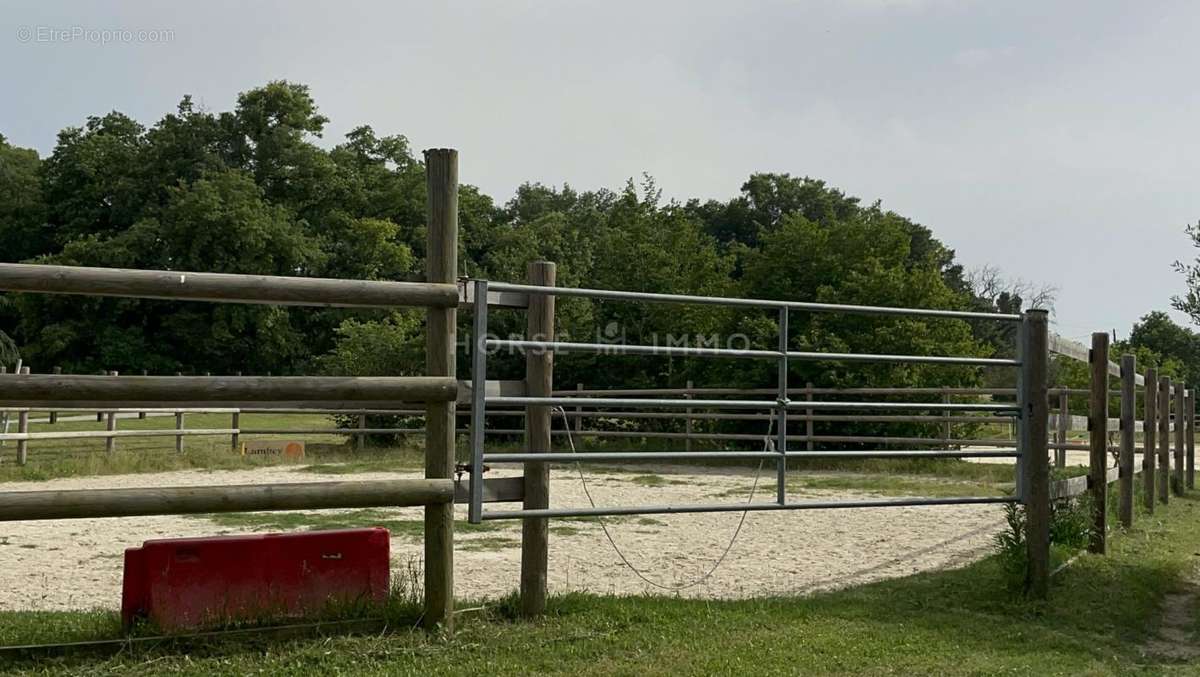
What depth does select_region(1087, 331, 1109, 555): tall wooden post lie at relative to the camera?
7348 millimetres

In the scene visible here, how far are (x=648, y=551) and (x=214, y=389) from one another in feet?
14.3

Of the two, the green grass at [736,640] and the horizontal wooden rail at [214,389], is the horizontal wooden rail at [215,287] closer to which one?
the horizontal wooden rail at [214,389]

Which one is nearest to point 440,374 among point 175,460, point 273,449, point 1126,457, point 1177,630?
point 1177,630

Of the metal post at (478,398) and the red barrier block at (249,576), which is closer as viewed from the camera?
the red barrier block at (249,576)

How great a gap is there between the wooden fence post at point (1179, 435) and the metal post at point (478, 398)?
1059 cm

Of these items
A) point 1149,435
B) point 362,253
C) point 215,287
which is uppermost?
point 362,253

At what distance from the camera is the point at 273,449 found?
17.6 meters

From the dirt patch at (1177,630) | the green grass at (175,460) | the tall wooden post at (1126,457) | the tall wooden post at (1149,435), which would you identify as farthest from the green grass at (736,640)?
the green grass at (175,460)

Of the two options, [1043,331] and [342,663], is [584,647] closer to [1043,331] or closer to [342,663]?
[342,663]

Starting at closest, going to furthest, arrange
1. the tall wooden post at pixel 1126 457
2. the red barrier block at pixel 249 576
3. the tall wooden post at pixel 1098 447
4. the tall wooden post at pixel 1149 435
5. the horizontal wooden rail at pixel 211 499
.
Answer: the horizontal wooden rail at pixel 211 499, the red barrier block at pixel 249 576, the tall wooden post at pixel 1098 447, the tall wooden post at pixel 1126 457, the tall wooden post at pixel 1149 435

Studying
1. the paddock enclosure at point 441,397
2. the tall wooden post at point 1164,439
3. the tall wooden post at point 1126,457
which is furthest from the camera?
the tall wooden post at point 1164,439

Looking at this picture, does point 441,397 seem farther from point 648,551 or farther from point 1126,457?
point 1126,457

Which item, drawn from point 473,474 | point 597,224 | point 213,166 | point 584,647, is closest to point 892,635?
point 584,647

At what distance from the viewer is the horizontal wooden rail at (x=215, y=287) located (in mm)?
3924
